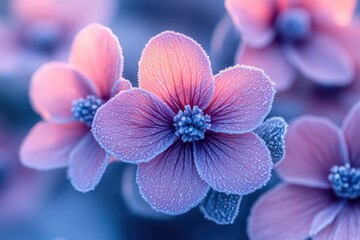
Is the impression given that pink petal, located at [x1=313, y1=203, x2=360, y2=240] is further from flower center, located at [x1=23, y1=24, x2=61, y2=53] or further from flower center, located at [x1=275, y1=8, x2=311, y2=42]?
flower center, located at [x1=23, y1=24, x2=61, y2=53]

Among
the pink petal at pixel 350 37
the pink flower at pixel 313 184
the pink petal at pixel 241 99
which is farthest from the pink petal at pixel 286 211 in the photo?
the pink petal at pixel 350 37

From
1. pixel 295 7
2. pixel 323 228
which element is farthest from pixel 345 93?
pixel 323 228

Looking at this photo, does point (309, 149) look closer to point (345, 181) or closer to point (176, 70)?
point (345, 181)

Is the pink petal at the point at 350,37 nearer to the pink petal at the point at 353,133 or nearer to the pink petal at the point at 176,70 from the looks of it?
the pink petal at the point at 353,133

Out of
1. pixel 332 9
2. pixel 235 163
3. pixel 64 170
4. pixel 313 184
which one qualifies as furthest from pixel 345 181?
pixel 64 170

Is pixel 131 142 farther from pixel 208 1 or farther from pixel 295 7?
pixel 208 1
